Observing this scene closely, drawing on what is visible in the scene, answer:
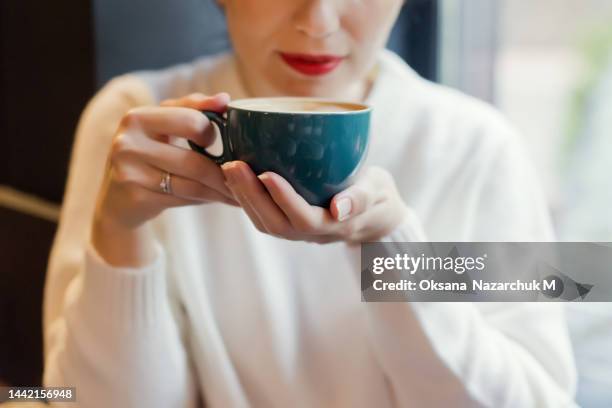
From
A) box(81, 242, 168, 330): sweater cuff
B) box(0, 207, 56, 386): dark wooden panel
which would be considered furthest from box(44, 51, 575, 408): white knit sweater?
box(0, 207, 56, 386): dark wooden panel

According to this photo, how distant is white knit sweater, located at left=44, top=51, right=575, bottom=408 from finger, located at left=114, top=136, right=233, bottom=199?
0.14 m

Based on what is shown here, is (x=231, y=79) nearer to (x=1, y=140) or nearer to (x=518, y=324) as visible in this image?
(x=518, y=324)

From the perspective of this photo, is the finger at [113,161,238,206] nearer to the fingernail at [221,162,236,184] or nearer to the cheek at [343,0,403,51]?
the fingernail at [221,162,236,184]

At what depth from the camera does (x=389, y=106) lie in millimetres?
808

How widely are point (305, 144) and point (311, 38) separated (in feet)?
0.63

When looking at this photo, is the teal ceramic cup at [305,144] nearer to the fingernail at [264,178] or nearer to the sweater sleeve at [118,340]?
the fingernail at [264,178]

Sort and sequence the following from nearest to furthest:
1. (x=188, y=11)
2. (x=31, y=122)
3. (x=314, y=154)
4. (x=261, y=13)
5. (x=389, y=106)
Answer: (x=314, y=154), (x=261, y=13), (x=389, y=106), (x=188, y=11), (x=31, y=122)

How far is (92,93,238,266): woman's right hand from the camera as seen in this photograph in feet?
1.78

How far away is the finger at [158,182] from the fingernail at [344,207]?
0.34ft

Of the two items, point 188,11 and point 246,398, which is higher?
point 188,11

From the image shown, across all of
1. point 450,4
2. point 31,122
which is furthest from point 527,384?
point 31,122

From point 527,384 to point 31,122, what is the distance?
843mm

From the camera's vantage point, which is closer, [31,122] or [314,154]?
[314,154]

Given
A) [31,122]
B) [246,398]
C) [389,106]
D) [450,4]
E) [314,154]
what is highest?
[450,4]
